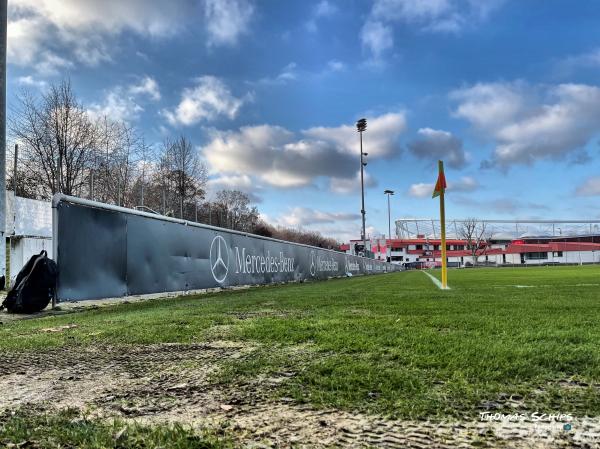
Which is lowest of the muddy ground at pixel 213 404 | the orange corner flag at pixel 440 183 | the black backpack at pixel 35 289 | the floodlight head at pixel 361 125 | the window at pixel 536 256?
the window at pixel 536 256

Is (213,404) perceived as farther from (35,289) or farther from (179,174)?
(179,174)

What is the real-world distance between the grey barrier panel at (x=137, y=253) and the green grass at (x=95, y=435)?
20.8 ft

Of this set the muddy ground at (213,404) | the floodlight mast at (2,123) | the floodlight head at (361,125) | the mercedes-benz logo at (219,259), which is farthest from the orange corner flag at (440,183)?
the floodlight head at (361,125)

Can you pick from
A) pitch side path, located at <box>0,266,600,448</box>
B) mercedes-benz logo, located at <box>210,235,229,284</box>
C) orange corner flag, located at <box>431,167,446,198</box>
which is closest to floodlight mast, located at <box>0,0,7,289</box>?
mercedes-benz logo, located at <box>210,235,229,284</box>

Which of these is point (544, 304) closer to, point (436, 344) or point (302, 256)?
point (436, 344)

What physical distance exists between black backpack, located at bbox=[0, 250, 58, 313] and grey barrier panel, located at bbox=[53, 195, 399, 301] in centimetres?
17

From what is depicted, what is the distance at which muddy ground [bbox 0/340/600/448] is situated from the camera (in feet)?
6.20

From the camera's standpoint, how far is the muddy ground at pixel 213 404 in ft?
6.20

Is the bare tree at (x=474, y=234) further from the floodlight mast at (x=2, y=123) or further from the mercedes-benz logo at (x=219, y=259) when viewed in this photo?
the floodlight mast at (x=2, y=123)

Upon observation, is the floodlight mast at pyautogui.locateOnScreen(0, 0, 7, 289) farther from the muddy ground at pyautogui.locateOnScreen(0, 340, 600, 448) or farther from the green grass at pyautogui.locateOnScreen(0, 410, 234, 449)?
the green grass at pyautogui.locateOnScreen(0, 410, 234, 449)

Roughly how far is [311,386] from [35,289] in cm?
671

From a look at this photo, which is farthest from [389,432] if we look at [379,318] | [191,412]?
[379,318]

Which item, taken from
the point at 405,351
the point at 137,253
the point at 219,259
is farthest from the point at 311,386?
the point at 219,259

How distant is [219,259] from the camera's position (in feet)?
45.3
